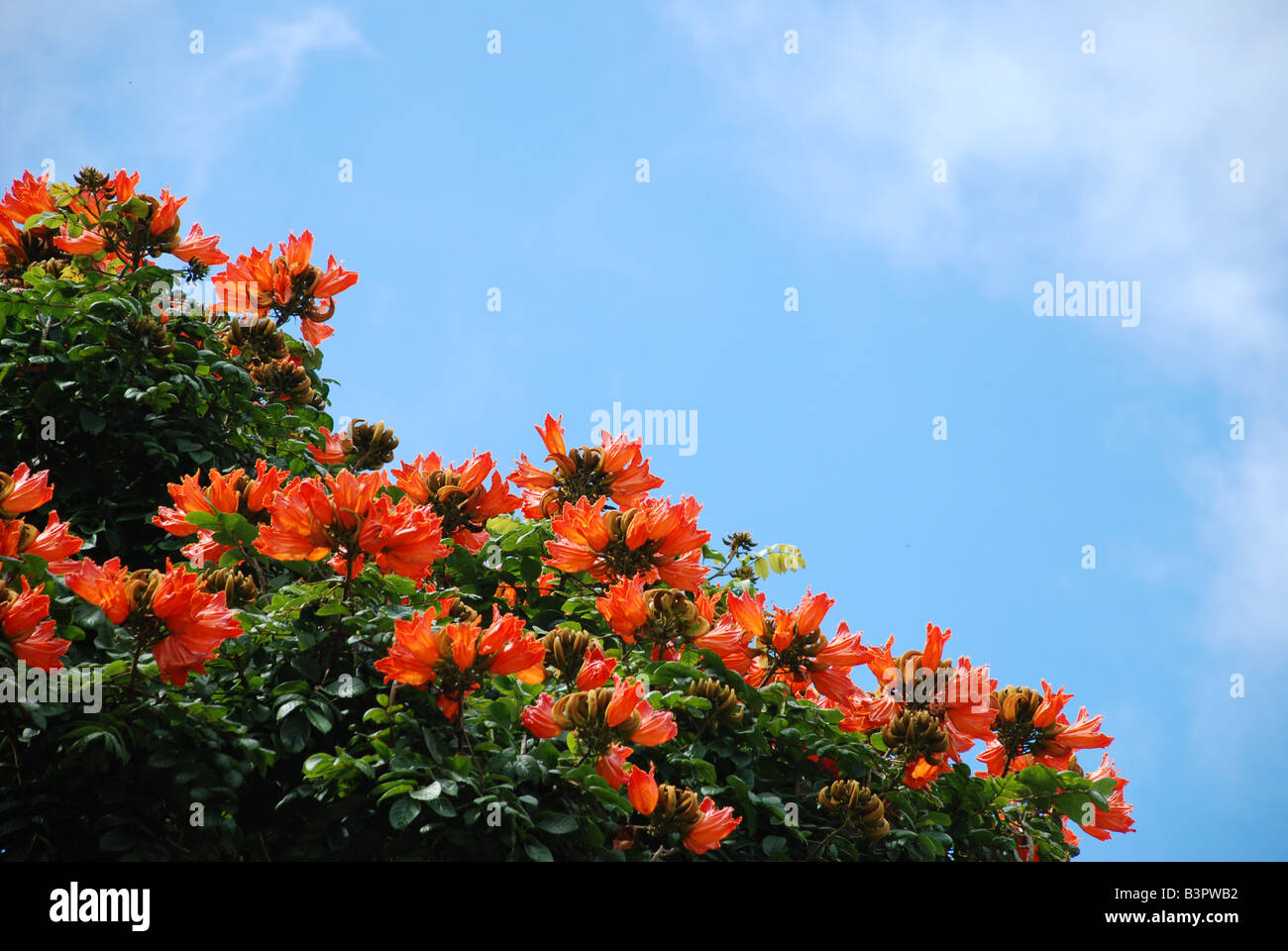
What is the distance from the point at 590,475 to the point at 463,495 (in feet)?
1.52

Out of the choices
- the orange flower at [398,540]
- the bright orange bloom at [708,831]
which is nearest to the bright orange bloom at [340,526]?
the orange flower at [398,540]

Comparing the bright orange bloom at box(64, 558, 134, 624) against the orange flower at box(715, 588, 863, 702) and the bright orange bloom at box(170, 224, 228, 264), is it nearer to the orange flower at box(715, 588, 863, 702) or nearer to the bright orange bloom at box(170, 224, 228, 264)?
the orange flower at box(715, 588, 863, 702)

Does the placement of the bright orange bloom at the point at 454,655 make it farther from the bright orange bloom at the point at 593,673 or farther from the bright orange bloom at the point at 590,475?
the bright orange bloom at the point at 590,475

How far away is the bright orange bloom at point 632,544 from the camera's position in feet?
11.8

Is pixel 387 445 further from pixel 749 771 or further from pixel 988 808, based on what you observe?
pixel 988 808

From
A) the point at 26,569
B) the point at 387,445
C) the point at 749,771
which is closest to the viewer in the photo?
the point at 26,569

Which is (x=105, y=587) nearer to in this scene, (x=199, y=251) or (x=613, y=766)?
(x=613, y=766)

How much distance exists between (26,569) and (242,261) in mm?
2585

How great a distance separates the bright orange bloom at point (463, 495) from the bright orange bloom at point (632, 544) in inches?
16.6

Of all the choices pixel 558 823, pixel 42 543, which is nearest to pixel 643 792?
pixel 558 823

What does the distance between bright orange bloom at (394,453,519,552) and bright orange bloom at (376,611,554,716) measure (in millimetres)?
1114
